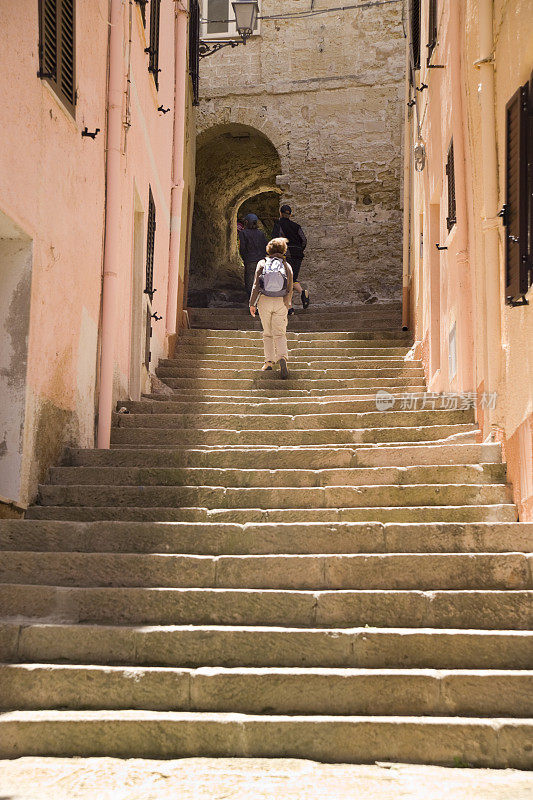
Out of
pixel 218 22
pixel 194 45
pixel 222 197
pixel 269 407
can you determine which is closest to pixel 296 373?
pixel 269 407

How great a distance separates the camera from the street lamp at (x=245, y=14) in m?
15.7

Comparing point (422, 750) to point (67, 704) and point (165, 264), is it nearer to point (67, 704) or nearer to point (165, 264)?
point (67, 704)

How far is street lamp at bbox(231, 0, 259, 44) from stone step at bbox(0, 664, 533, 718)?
13.5 metres

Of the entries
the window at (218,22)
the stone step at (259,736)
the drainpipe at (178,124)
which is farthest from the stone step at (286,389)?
the window at (218,22)

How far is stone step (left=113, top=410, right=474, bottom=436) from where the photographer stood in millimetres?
7993

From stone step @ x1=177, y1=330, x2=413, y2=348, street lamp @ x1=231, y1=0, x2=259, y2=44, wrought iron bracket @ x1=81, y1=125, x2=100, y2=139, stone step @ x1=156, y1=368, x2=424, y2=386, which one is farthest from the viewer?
street lamp @ x1=231, y1=0, x2=259, y2=44

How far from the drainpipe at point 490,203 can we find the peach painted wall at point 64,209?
291cm

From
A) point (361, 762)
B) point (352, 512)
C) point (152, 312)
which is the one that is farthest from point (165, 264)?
point (361, 762)

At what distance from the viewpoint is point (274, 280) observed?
10.4 metres

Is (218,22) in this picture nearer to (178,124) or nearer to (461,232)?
(178,124)

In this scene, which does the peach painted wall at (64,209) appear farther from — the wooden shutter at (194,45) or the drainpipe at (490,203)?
the wooden shutter at (194,45)

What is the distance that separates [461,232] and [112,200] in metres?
2.91

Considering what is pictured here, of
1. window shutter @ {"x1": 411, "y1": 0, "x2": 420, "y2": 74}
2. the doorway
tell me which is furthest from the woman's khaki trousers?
the doorway

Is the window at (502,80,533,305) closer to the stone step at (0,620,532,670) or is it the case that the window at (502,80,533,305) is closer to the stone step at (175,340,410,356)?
the stone step at (0,620,532,670)
